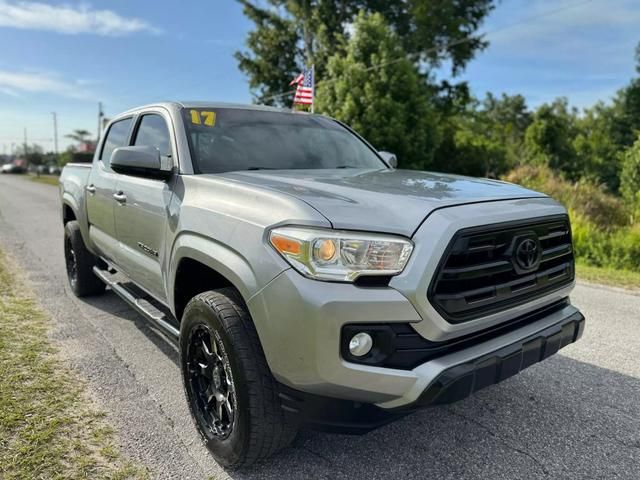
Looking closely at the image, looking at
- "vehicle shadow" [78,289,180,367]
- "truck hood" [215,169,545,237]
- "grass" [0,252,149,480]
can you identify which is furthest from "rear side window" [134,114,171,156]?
"grass" [0,252,149,480]

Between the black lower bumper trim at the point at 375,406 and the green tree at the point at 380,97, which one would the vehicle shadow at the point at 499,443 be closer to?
the black lower bumper trim at the point at 375,406

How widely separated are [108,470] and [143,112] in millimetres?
2669

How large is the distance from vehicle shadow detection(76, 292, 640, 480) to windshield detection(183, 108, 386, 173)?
176 centimetres

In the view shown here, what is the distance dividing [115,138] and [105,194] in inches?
29.2

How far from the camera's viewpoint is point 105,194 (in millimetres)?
4191

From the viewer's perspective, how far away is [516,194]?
266 centimetres

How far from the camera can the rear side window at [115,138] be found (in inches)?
171

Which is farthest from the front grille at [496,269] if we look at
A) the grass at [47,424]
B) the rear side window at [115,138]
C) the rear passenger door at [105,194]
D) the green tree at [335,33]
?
the green tree at [335,33]

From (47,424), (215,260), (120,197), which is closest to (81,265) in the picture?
(120,197)

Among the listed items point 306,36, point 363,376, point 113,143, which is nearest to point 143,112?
point 113,143

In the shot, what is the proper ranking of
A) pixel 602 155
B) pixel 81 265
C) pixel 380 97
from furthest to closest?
1. pixel 602 155
2. pixel 380 97
3. pixel 81 265

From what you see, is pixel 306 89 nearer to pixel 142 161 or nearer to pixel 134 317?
pixel 134 317

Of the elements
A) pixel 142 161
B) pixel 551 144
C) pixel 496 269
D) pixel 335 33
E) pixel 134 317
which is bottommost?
pixel 134 317

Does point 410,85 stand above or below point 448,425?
above
